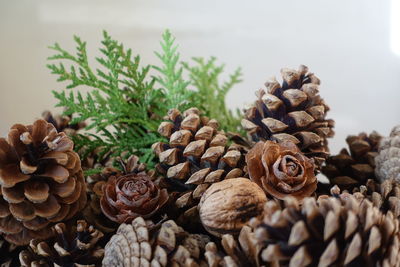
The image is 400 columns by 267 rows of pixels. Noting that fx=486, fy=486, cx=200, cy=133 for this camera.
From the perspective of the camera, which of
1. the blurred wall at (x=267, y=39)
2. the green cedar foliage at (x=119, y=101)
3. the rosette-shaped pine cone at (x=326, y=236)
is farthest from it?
the blurred wall at (x=267, y=39)

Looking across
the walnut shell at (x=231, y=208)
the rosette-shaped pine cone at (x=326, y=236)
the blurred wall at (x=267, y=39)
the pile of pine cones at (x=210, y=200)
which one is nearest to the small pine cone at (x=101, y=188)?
the pile of pine cones at (x=210, y=200)

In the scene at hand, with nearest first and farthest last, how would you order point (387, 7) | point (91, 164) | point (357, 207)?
point (357, 207) < point (91, 164) < point (387, 7)

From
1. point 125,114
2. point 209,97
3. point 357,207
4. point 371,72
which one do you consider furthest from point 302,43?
point 357,207

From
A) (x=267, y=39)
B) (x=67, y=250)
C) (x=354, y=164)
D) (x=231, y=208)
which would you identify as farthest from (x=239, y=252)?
(x=267, y=39)

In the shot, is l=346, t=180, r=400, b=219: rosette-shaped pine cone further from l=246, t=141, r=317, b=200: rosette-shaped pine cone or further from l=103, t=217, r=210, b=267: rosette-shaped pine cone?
l=103, t=217, r=210, b=267: rosette-shaped pine cone

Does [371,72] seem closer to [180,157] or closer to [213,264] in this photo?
[180,157]

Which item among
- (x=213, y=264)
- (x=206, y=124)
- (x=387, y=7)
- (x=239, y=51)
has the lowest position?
(x=213, y=264)

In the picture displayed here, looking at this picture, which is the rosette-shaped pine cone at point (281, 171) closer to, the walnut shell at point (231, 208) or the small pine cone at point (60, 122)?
the walnut shell at point (231, 208)
